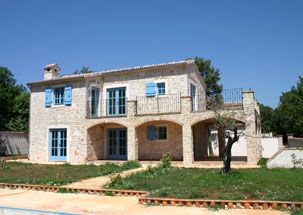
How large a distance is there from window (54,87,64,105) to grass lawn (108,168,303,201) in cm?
1066

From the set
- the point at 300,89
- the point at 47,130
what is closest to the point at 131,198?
the point at 47,130

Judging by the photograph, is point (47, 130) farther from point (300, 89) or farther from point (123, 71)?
point (300, 89)

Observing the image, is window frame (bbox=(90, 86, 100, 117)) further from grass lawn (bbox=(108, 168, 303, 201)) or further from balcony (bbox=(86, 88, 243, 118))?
grass lawn (bbox=(108, 168, 303, 201))

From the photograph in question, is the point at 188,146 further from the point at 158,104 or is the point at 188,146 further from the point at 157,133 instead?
the point at 158,104

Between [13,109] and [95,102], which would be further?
[13,109]

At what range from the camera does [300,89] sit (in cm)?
4081

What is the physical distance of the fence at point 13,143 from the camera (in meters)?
26.1

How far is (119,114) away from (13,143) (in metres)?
12.3

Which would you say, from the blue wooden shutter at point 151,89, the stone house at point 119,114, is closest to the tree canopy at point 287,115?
the stone house at point 119,114

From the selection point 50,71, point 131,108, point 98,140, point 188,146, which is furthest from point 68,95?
point 188,146

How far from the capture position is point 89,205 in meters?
8.39

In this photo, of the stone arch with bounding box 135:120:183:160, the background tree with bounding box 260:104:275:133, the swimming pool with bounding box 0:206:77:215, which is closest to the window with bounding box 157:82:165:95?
the stone arch with bounding box 135:120:183:160

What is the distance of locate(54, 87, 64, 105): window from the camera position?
2152cm

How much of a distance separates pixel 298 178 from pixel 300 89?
109ft
